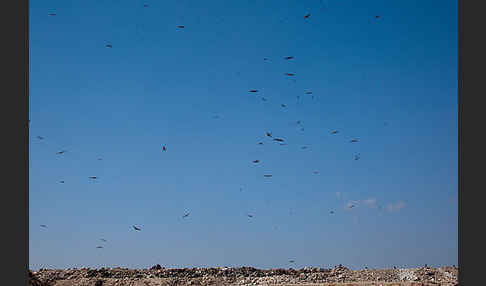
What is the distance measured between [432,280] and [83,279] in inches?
528

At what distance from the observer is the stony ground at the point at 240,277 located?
58.0 ft

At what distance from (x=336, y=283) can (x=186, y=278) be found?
5.87m

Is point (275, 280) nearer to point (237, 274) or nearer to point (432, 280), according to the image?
point (237, 274)

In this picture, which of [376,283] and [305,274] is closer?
[376,283]

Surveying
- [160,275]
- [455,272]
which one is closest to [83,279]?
[160,275]

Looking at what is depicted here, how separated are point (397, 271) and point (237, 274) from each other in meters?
6.52

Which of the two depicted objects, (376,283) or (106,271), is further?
(106,271)

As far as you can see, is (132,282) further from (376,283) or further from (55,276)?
(376,283)

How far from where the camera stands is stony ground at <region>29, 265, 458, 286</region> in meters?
17.7

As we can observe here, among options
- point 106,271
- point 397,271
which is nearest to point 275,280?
point 397,271

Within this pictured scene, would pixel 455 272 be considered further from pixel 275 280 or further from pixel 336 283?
pixel 275 280

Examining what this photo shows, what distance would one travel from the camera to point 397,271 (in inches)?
742

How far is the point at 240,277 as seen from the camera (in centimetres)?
1862

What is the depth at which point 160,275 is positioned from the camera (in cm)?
1877
